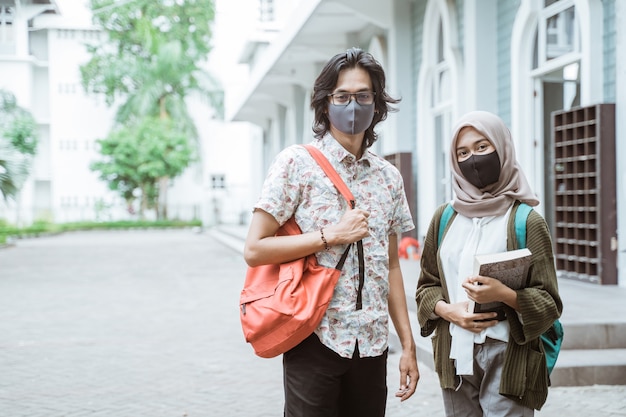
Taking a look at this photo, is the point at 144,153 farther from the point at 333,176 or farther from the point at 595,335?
the point at 333,176

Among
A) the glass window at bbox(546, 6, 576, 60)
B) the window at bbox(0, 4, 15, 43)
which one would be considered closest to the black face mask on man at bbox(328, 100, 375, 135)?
the glass window at bbox(546, 6, 576, 60)

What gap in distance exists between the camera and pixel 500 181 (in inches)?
119

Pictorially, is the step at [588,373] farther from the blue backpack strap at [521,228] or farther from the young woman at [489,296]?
the blue backpack strap at [521,228]

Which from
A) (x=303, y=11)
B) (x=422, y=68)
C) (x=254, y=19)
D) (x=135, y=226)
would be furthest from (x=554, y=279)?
(x=135, y=226)

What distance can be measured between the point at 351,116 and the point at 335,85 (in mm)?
127

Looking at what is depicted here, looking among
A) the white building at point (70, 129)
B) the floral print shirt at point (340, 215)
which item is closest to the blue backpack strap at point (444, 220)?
the floral print shirt at point (340, 215)

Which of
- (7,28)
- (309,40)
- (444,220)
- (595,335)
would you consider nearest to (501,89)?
(595,335)

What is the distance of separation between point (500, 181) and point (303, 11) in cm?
1440

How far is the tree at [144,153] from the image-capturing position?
138 ft

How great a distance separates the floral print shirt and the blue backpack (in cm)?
41

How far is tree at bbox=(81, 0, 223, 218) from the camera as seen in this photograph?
4422 cm

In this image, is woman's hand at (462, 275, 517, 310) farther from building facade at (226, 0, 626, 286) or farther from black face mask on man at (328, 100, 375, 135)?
building facade at (226, 0, 626, 286)

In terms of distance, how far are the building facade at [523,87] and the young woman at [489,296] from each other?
20.6 ft

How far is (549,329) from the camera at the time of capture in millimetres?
3074
